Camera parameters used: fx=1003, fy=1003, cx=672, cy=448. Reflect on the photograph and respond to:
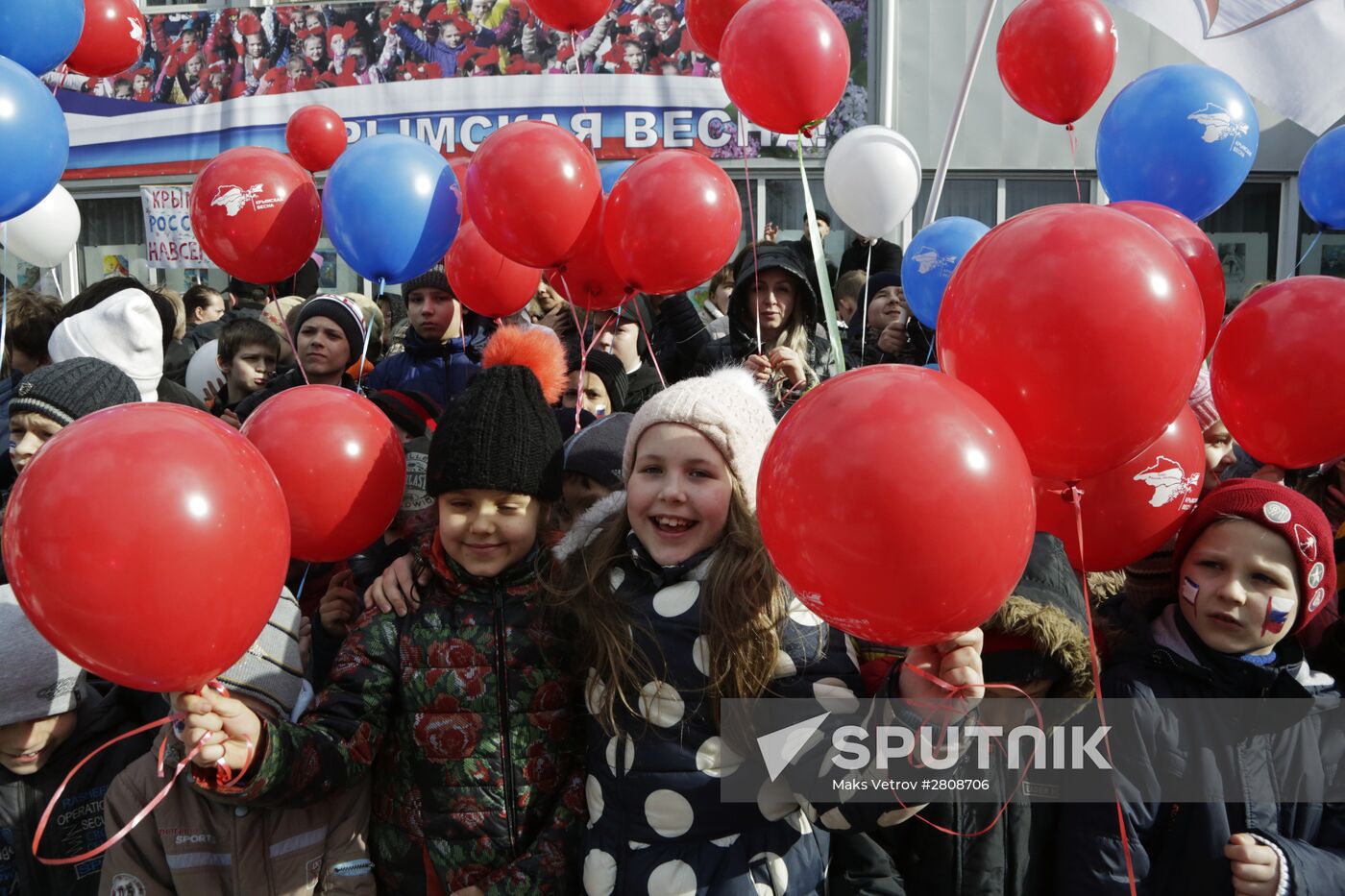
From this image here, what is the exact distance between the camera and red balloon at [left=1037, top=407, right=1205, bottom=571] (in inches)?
78.7

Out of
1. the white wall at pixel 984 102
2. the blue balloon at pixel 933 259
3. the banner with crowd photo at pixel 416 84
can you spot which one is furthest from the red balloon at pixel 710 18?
the white wall at pixel 984 102

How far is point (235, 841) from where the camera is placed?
1.94 m

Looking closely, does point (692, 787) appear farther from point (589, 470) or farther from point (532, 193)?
point (532, 193)

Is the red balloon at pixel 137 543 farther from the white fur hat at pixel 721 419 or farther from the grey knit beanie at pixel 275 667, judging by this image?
the white fur hat at pixel 721 419

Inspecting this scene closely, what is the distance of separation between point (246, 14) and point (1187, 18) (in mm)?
9652

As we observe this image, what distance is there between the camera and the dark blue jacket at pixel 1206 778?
198 centimetres

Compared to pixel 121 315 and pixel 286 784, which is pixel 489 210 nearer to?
pixel 121 315

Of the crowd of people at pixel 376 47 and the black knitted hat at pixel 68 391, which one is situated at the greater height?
the crowd of people at pixel 376 47

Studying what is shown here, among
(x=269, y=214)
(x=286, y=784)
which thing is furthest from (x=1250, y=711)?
(x=269, y=214)

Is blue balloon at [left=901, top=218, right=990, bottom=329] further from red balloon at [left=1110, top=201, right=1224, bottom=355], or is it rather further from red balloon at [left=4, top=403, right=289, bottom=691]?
red balloon at [left=4, top=403, right=289, bottom=691]

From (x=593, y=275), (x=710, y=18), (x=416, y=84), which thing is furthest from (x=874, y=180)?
(x=416, y=84)

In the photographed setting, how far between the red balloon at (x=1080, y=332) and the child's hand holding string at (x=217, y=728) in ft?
4.28

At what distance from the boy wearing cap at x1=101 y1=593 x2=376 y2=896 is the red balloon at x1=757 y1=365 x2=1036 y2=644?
1179 millimetres

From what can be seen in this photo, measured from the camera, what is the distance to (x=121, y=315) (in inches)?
130
